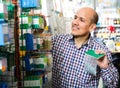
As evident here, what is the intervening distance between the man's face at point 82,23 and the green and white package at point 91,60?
24 cm

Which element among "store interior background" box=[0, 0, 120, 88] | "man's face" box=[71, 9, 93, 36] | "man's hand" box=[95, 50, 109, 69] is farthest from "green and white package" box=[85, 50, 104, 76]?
"store interior background" box=[0, 0, 120, 88]

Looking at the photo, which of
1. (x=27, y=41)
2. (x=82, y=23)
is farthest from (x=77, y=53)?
(x=27, y=41)

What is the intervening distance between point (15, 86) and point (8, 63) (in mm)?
307

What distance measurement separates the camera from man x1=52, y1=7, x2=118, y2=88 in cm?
228

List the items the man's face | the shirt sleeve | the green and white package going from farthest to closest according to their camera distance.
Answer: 1. the man's face
2. the shirt sleeve
3. the green and white package

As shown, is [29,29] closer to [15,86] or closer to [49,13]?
[49,13]

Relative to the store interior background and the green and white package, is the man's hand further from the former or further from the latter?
the store interior background

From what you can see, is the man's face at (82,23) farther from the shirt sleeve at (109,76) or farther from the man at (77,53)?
the shirt sleeve at (109,76)

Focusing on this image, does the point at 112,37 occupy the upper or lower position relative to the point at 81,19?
lower

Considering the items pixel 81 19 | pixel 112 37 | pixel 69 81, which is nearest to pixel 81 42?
pixel 81 19

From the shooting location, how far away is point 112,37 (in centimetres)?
511

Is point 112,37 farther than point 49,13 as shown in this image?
Yes

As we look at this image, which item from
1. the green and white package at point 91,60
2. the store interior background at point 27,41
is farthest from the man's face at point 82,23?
the store interior background at point 27,41

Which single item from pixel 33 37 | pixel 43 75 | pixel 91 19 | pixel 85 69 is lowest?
pixel 43 75
